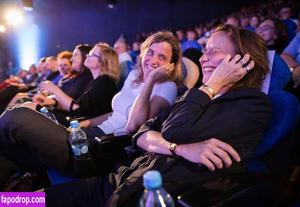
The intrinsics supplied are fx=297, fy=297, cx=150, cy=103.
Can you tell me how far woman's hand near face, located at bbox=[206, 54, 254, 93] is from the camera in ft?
3.53

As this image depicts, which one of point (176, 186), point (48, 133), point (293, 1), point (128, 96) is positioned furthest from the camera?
point (293, 1)

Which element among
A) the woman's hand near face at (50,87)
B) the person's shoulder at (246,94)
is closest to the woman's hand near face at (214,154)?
the person's shoulder at (246,94)

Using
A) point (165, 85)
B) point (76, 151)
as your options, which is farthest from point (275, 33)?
point (76, 151)

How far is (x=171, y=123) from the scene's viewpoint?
1072 millimetres

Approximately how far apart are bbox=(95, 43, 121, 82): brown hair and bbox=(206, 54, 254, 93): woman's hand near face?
1.30m

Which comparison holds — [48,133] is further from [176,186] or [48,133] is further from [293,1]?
[293,1]

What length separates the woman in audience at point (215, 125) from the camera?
1.01m

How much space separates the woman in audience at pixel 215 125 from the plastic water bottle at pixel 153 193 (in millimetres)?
163

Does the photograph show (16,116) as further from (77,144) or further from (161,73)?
(161,73)

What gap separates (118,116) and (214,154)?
38.4 inches

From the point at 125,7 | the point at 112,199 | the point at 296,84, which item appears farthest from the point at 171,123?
the point at 125,7

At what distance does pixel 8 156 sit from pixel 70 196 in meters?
0.50

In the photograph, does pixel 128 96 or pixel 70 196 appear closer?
pixel 70 196

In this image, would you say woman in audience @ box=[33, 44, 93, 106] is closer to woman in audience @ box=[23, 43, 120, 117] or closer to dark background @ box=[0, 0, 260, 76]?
woman in audience @ box=[23, 43, 120, 117]
